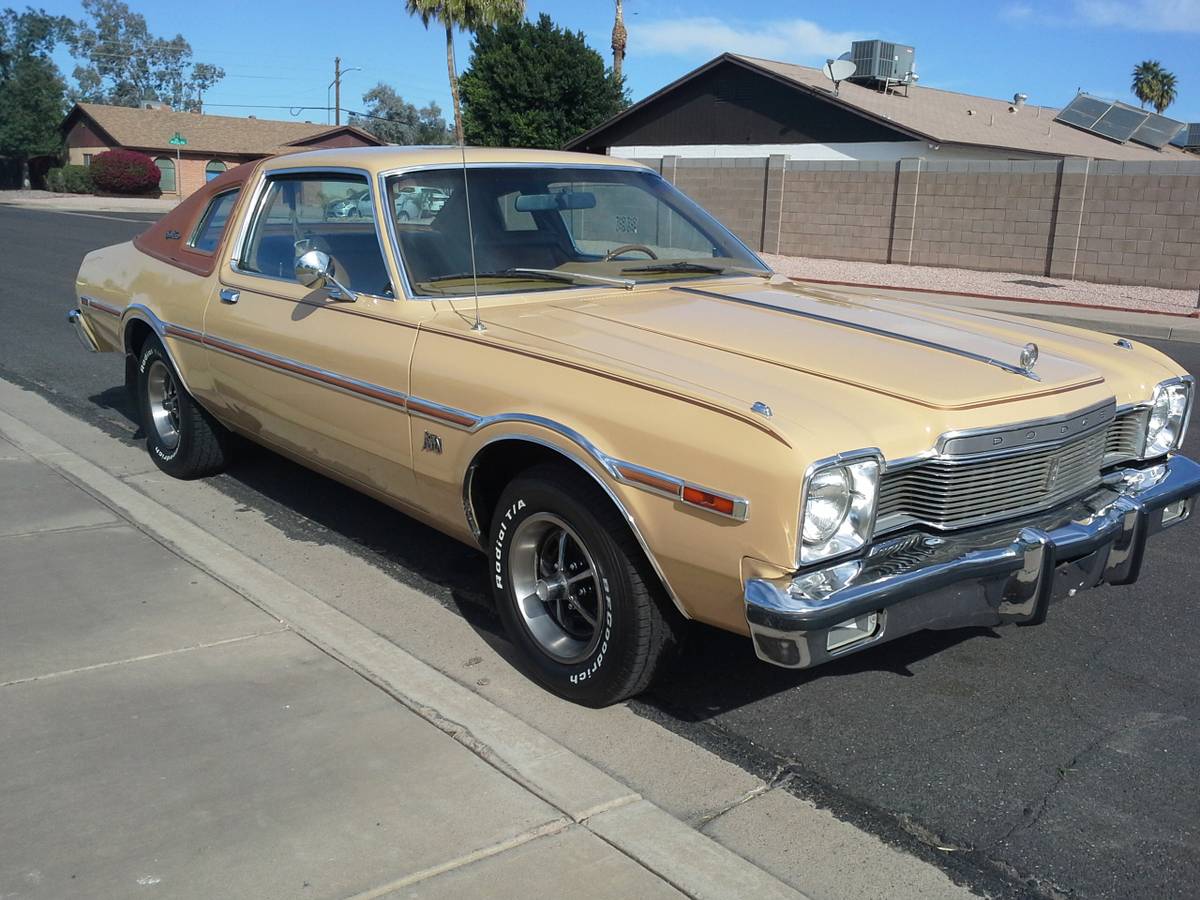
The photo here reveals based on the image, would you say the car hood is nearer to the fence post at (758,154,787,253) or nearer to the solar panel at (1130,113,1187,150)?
the fence post at (758,154,787,253)

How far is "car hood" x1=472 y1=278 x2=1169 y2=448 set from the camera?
3.40 meters

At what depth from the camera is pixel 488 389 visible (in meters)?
3.78

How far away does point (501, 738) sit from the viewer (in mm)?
3418

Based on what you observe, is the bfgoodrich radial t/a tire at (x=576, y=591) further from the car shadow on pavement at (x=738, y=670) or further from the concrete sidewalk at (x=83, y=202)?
the concrete sidewalk at (x=83, y=202)

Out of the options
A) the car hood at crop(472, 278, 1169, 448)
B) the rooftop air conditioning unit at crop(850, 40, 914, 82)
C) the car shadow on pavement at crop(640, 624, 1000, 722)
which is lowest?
the car shadow on pavement at crop(640, 624, 1000, 722)

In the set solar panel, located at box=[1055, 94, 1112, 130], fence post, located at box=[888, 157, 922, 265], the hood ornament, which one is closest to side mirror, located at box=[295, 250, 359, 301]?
the hood ornament

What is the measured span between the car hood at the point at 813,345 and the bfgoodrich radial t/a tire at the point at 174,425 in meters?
2.45

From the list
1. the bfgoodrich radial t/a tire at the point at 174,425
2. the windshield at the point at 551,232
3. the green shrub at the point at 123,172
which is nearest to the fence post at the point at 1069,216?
the windshield at the point at 551,232

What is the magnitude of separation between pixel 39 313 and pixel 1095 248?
1670 centimetres

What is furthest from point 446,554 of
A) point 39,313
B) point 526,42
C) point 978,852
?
point 526,42

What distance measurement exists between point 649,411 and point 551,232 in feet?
5.79

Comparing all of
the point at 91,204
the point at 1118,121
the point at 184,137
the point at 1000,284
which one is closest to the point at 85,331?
the point at 1000,284

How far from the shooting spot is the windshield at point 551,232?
446cm

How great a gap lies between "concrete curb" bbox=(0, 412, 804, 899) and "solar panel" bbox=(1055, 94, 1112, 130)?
33.6m
